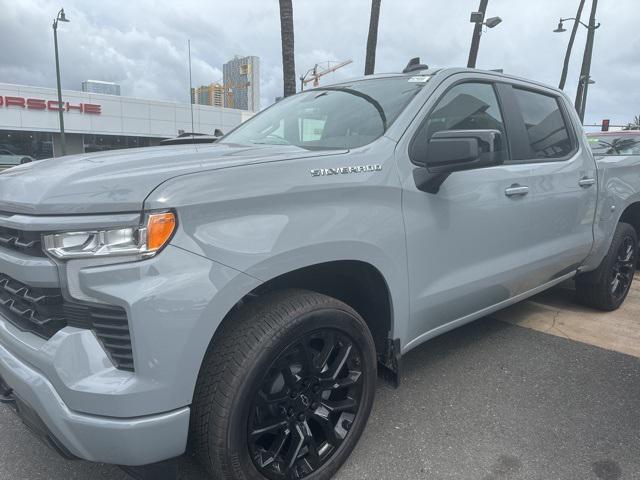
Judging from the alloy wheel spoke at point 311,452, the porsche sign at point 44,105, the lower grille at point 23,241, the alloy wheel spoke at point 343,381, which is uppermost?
the porsche sign at point 44,105

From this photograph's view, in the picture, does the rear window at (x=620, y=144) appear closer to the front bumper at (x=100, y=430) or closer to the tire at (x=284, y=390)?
the tire at (x=284, y=390)

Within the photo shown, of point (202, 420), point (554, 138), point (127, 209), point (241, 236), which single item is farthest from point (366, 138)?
point (554, 138)

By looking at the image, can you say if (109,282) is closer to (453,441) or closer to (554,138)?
(453,441)

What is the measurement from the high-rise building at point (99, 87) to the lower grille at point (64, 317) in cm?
3408

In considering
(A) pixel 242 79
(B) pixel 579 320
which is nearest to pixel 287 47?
(B) pixel 579 320

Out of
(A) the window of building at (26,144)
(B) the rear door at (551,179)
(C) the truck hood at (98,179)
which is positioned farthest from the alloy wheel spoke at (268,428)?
(A) the window of building at (26,144)

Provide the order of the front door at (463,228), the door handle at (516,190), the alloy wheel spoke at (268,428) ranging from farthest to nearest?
the door handle at (516,190) → the front door at (463,228) → the alloy wheel spoke at (268,428)

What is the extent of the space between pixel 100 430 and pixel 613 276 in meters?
4.29

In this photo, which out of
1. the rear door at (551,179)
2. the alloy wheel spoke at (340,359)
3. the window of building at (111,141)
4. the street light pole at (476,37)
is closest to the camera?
the alloy wheel spoke at (340,359)

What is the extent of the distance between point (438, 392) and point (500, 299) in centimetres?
70

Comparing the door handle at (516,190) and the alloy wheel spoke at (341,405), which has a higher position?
the door handle at (516,190)

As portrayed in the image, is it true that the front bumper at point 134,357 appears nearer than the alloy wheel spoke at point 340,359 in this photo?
Yes

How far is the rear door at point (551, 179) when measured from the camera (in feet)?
10.7

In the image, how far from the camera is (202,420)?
5.96ft
